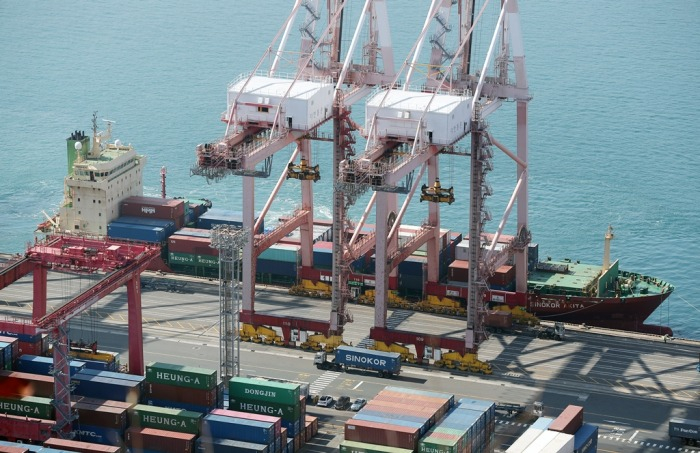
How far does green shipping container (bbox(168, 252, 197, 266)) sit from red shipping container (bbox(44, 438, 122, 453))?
46524mm

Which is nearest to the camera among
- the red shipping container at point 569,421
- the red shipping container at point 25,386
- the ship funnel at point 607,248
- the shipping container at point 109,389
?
the red shipping container at point 569,421

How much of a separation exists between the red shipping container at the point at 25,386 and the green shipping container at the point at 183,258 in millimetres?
40107

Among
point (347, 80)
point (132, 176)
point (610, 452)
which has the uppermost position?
point (347, 80)

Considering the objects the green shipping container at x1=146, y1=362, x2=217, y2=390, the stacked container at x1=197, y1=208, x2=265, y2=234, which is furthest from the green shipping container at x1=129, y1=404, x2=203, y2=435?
the stacked container at x1=197, y1=208, x2=265, y2=234

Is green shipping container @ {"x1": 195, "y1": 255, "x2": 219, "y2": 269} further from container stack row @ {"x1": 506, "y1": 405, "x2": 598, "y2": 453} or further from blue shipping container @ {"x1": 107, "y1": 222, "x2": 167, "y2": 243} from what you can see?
container stack row @ {"x1": 506, "y1": 405, "x2": 598, "y2": 453}

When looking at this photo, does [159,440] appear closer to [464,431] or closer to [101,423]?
[101,423]

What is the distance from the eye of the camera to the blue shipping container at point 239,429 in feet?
330

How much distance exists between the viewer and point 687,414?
114m

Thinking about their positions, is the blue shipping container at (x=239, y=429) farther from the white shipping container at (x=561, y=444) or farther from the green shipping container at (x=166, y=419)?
the white shipping container at (x=561, y=444)

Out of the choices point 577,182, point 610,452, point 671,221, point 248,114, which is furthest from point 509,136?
point 610,452

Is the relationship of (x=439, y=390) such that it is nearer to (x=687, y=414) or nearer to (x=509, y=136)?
(x=687, y=414)

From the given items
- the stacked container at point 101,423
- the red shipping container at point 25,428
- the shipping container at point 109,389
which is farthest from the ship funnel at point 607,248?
the red shipping container at point 25,428

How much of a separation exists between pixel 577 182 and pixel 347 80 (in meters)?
52.1

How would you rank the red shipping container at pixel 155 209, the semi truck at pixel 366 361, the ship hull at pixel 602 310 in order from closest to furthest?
the semi truck at pixel 366 361 < the ship hull at pixel 602 310 < the red shipping container at pixel 155 209
